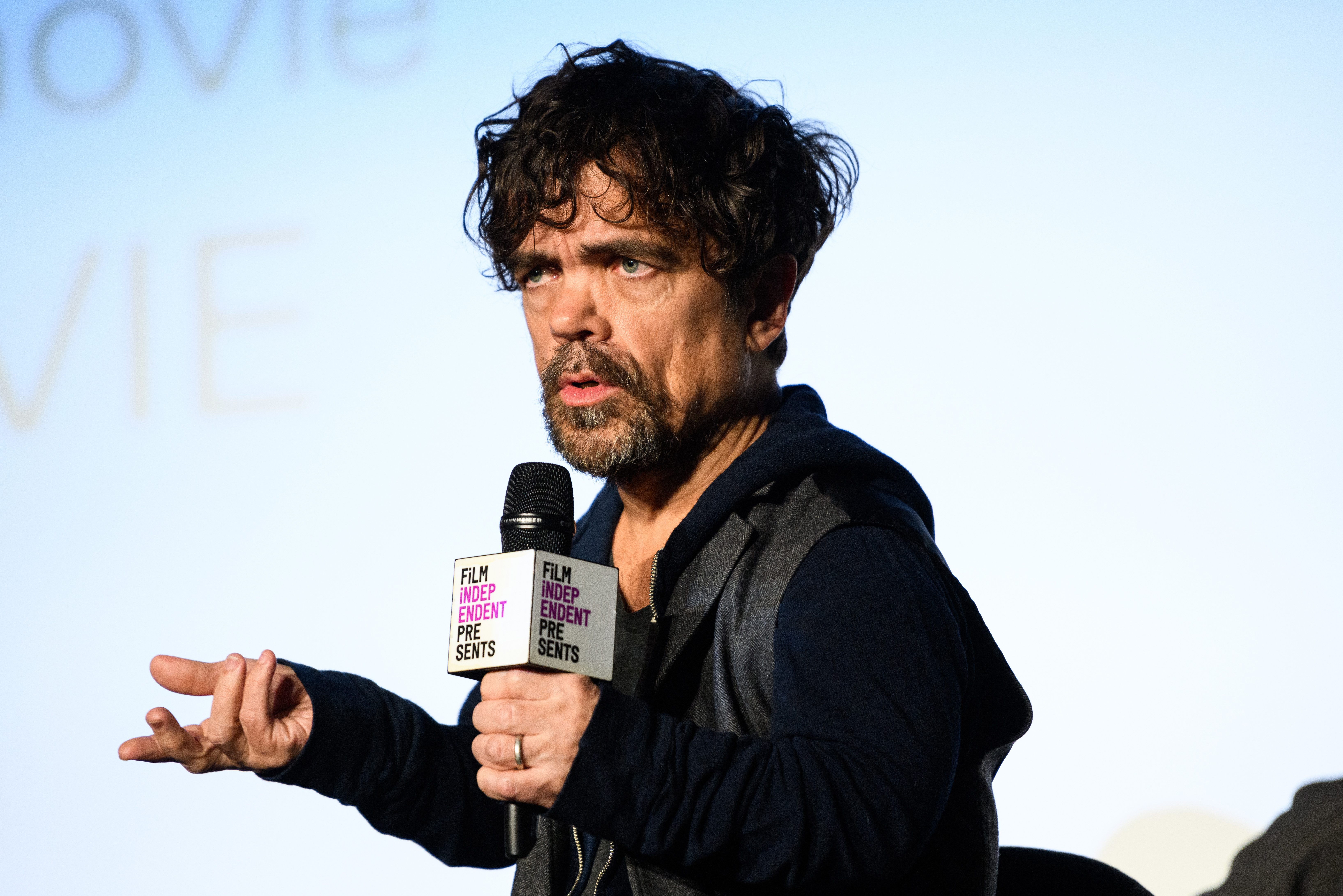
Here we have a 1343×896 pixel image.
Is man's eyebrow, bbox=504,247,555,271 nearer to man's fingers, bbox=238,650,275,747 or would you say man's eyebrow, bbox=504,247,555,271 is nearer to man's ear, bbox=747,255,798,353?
man's ear, bbox=747,255,798,353

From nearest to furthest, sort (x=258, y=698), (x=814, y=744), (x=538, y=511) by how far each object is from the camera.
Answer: (x=814, y=744) → (x=538, y=511) → (x=258, y=698)

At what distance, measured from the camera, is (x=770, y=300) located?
2.04m

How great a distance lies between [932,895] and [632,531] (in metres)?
0.76

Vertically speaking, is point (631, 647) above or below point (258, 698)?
above

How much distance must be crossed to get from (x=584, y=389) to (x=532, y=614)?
639 mm

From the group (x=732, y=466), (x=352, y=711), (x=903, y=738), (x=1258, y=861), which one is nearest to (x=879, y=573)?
(x=903, y=738)

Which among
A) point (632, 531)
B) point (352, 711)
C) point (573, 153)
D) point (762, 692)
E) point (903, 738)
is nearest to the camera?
point (903, 738)

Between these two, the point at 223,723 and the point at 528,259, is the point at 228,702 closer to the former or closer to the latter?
the point at 223,723

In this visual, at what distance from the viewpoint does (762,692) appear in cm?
158

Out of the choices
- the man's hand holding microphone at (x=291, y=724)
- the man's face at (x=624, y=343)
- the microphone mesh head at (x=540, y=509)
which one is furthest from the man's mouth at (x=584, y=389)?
the man's hand holding microphone at (x=291, y=724)

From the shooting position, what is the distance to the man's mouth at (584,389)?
180 cm

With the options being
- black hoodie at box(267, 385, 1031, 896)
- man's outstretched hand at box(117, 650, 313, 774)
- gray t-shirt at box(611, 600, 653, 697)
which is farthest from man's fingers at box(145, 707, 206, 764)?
gray t-shirt at box(611, 600, 653, 697)

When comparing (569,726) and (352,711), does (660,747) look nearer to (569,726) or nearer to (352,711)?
(569,726)

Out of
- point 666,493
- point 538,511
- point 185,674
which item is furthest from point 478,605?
point 666,493
